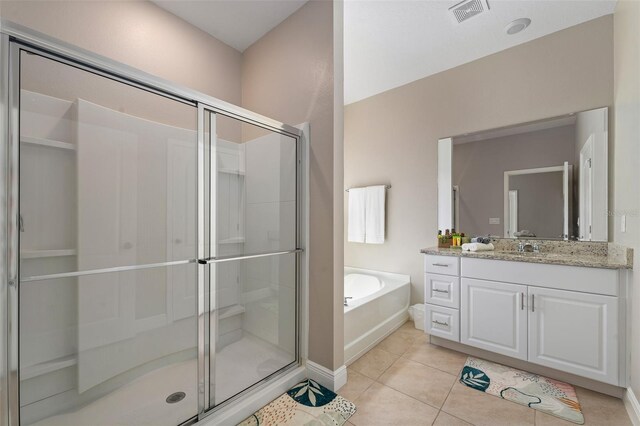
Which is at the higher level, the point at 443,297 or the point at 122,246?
the point at 122,246

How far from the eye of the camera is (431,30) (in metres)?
2.31

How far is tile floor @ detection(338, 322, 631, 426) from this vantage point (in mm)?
1554

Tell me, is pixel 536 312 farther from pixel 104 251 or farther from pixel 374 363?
pixel 104 251

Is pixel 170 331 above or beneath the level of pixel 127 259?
beneath

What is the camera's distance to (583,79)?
2.19 metres

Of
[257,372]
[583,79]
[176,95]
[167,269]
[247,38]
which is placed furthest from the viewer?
[247,38]

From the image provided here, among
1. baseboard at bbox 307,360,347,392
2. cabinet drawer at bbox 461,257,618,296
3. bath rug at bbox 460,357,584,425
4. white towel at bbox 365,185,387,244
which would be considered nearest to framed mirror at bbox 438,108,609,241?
cabinet drawer at bbox 461,257,618,296

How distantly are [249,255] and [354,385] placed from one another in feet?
3.80

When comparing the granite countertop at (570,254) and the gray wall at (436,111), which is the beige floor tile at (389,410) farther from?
the gray wall at (436,111)

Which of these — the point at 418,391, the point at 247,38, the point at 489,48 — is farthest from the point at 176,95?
the point at 489,48

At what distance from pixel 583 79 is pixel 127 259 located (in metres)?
3.47

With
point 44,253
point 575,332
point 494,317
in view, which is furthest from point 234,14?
point 575,332

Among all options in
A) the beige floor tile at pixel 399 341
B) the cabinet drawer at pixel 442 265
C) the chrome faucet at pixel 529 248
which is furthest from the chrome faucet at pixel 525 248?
the beige floor tile at pixel 399 341

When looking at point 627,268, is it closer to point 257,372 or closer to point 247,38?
point 257,372
